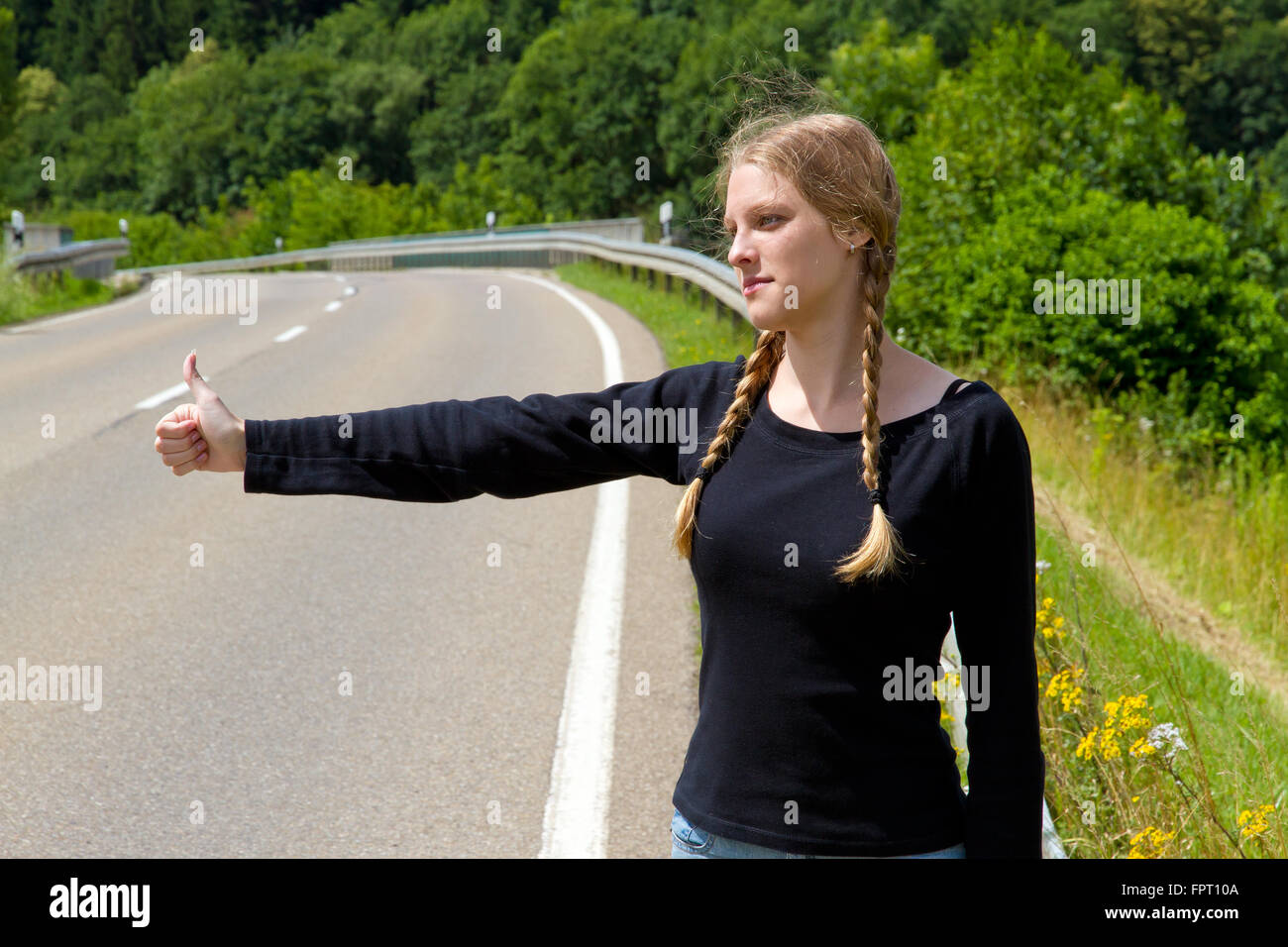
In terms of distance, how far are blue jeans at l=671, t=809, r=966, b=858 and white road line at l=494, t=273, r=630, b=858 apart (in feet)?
5.90

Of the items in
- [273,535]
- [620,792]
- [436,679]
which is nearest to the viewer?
[620,792]

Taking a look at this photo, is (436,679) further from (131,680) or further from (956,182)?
(956,182)

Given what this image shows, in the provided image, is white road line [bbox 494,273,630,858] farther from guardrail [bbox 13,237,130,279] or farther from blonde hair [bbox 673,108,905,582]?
guardrail [bbox 13,237,130,279]

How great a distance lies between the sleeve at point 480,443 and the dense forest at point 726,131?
0.57 meters

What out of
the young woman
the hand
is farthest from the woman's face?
→ the hand

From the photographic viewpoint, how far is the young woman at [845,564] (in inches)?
72.5

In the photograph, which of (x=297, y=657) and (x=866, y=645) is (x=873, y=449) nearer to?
A: (x=866, y=645)

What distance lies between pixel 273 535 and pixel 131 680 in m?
2.30

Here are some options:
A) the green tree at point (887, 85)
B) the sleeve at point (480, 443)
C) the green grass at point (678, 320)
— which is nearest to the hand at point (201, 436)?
the sleeve at point (480, 443)

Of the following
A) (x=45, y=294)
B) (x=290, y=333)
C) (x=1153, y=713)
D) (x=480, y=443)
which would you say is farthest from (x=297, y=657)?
(x=45, y=294)

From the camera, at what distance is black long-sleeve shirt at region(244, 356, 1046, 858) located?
1841 mm

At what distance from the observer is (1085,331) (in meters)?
11.7

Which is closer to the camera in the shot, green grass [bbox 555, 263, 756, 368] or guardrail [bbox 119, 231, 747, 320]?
green grass [bbox 555, 263, 756, 368]
